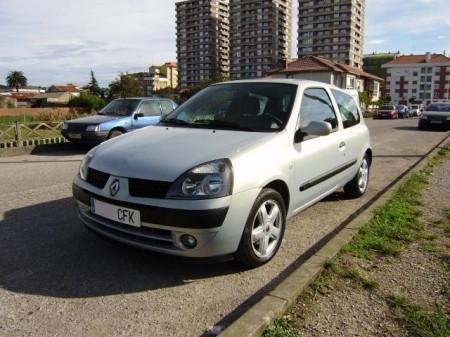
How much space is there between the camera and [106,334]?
2.53m

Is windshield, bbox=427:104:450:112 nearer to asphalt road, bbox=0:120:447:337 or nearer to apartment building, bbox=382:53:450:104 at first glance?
asphalt road, bbox=0:120:447:337

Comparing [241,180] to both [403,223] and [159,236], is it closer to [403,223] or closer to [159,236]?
[159,236]

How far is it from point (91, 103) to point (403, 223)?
209ft

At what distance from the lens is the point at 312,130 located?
3994mm

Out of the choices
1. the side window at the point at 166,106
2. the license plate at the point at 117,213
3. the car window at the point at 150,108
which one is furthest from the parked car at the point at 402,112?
the license plate at the point at 117,213

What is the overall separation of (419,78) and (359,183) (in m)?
124

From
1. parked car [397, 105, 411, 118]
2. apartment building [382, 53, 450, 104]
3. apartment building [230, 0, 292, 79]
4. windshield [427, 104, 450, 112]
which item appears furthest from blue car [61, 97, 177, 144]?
apartment building [382, 53, 450, 104]

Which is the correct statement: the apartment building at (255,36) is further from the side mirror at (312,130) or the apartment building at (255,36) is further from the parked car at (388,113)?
the side mirror at (312,130)

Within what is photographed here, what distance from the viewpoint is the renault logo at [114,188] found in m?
3.18

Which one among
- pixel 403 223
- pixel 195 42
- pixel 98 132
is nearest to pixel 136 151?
pixel 403 223

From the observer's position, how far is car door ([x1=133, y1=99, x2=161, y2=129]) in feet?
39.6

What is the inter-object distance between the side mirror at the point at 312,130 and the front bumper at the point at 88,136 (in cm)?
840

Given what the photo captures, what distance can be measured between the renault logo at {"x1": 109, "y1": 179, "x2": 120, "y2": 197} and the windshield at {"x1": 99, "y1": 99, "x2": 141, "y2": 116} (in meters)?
9.24

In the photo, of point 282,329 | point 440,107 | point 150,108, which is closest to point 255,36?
point 440,107
